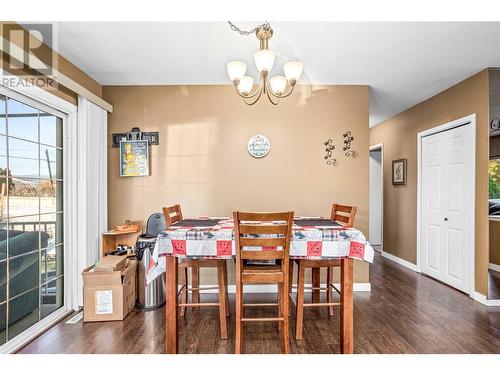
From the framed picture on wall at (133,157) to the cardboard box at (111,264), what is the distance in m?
1.07

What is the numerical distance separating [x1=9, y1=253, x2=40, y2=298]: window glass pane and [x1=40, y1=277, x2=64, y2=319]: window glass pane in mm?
168

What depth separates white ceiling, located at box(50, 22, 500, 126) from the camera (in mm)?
2266

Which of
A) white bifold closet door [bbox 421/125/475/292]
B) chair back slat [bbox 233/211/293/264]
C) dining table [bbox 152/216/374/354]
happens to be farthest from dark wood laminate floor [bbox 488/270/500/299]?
chair back slat [bbox 233/211/293/264]

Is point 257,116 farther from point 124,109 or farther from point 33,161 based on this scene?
point 33,161

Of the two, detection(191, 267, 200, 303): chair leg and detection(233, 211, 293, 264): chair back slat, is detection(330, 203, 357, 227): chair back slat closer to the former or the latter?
detection(233, 211, 293, 264): chair back slat

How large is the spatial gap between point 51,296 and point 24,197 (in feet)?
3.29

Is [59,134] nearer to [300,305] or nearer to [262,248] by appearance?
[262,248]

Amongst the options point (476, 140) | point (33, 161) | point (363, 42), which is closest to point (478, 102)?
point (476, 140)

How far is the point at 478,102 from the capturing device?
3145 mm

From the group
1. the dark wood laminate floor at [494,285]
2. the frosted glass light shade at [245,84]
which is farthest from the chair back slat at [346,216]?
the dark wood laminate floor at [494,285]

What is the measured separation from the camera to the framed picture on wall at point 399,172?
4605 mm

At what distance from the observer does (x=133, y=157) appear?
3.45 meters

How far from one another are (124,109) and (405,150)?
4148mm
